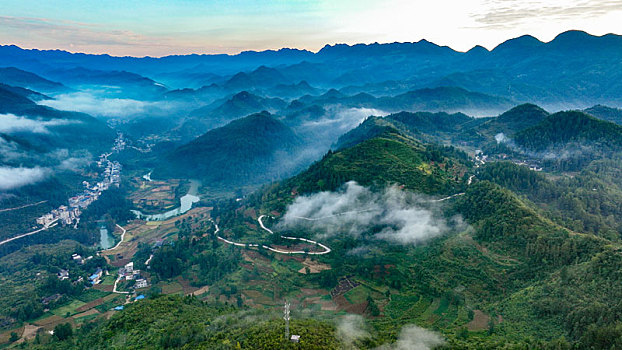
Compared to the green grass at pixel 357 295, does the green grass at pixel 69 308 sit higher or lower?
lower

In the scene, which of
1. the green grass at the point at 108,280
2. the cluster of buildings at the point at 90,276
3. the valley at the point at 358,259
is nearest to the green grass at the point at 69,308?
the valley at the point at 358,259

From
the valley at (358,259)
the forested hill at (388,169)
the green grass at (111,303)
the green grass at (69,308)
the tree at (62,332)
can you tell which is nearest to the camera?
the valley at (358,259)

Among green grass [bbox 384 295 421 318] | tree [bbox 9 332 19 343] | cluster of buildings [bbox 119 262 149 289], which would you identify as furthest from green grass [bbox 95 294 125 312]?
green grass [bbox 384 295 421 318]

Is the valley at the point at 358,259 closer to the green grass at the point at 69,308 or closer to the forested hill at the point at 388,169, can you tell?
the green grass at the point at 69,308

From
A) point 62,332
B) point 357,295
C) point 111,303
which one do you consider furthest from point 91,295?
point 357,295

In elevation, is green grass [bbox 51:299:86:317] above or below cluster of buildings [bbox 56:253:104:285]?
below

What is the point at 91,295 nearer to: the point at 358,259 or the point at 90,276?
the point at 90,276

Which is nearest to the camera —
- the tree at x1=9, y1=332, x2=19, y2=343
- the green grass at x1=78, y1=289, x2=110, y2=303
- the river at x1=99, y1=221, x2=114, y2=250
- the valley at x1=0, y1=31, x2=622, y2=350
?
the valley at x1=0, y1=31, x2=622, y2=350

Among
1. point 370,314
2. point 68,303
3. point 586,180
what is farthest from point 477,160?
point 68,303

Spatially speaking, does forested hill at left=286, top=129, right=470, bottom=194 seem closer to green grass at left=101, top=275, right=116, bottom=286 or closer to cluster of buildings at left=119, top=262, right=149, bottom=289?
cluster of buildings at left=119, top=262, right=149, bottom=289
